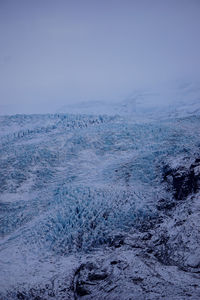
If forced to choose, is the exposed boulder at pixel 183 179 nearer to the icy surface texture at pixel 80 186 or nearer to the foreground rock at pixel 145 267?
the foreground rock at pixel 145 267

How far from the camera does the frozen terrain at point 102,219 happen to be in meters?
4.41

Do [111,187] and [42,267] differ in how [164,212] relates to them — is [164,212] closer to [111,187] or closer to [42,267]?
[111,187]

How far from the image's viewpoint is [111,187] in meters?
7.95

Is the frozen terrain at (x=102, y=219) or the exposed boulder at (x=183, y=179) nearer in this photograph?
the frozen terrain at (x=102, y=219)

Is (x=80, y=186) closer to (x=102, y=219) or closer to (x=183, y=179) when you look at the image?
(x=102, y=219)

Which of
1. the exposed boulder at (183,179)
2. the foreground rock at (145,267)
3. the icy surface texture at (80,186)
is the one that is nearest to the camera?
the foreground rock at (145,267)

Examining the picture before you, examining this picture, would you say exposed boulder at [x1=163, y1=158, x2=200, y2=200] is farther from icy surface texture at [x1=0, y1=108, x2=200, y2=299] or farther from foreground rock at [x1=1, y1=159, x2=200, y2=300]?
icy surface texture at [x1=0, y1=108, x2=200, y2=299]

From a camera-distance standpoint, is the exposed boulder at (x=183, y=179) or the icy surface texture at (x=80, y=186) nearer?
the icy surface texture at (x=80, y=186)

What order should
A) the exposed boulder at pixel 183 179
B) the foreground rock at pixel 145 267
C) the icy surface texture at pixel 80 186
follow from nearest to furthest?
the foreground rock at pixel 145 267
the icy surface texture at pixel 80 186
the exposed boulder at pixel 183 179

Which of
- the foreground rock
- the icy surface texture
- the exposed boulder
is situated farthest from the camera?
the exposed boulder

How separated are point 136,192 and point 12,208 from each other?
4970 millimetres

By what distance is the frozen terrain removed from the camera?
441 centimetres

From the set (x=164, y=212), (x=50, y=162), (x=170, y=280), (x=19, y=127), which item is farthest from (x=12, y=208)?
(x=19, y=127)

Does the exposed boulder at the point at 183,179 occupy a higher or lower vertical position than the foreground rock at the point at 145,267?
higher
